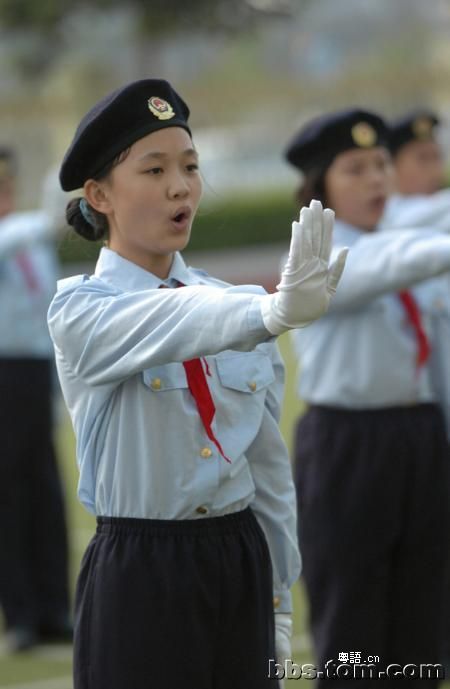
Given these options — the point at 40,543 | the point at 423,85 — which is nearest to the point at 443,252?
the point at 40,543

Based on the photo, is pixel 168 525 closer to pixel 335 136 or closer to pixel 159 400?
pixel 159 400

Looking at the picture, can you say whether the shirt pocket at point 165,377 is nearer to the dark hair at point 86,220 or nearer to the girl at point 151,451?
the girl at point 151,451

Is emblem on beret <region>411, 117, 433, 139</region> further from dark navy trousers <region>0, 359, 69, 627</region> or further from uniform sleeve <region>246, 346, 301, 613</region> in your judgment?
uniform sleeve <region>246, 346, 301, 613</region>

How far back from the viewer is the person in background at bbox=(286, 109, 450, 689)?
4.61 metres

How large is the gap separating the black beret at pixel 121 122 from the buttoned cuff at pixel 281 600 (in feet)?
3.39

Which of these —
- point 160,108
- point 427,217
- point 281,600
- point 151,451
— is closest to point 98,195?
point 160,108

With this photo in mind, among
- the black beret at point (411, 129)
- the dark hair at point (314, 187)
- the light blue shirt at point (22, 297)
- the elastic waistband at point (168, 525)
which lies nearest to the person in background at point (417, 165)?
the black beret at point (411, 129)

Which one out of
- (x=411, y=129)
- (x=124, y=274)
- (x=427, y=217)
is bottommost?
(x=124, y=274)

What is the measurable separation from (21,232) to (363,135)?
7.90 feet

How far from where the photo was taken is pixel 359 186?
15.4ft

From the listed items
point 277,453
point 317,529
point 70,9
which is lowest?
point 317,529

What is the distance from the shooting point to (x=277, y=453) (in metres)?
3.44

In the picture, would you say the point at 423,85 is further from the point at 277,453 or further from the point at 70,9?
the point at 277,453

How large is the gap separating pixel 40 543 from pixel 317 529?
232 cm
